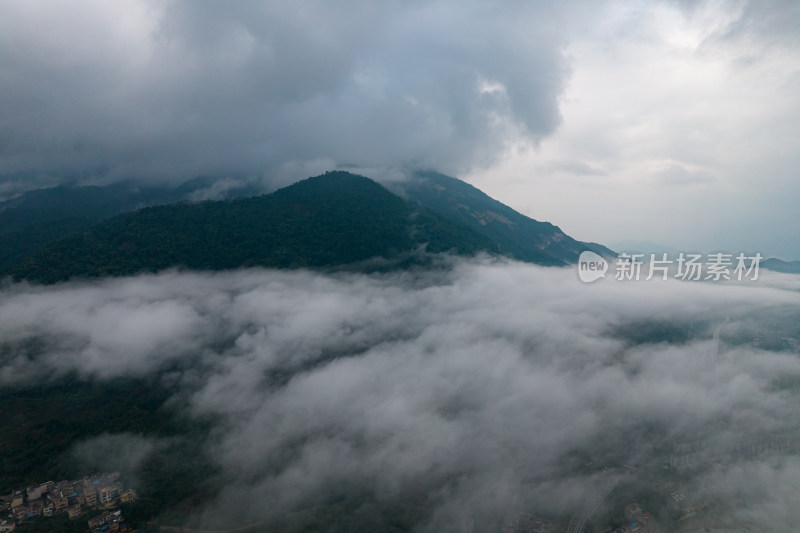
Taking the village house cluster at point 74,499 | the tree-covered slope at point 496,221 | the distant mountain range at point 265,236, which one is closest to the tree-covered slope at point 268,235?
the distant mountain range at point 265,236

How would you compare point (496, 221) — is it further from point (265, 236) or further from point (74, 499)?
point (74, 499)

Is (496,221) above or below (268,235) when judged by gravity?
above

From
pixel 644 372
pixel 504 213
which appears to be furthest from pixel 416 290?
pixel 504 213

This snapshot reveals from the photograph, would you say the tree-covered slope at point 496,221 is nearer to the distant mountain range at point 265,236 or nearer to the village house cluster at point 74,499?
the distant mountain range at point 265,236

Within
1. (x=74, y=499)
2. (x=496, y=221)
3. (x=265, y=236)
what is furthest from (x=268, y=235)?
(x=496, y=221)

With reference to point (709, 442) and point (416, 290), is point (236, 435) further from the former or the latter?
point (709, 442)
